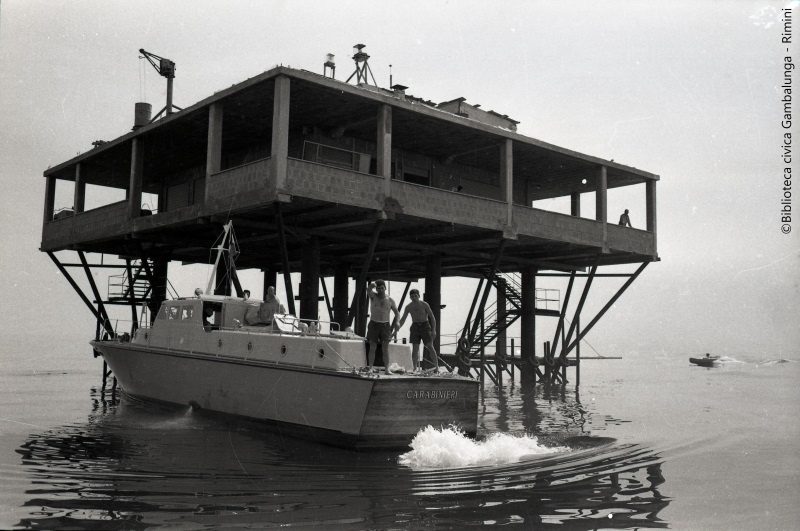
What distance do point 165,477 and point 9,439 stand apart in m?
5.89

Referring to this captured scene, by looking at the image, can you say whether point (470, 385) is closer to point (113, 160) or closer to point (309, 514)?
point (309, 514)

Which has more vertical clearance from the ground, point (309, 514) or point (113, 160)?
point (113, 160)

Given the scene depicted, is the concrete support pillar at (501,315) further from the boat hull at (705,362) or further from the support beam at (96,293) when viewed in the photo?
the boat hull at (705,362)

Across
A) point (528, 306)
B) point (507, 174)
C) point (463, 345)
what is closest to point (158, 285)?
point (463, 345)

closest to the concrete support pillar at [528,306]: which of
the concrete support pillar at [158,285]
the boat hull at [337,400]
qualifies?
the concrete support pillar at [158,285]

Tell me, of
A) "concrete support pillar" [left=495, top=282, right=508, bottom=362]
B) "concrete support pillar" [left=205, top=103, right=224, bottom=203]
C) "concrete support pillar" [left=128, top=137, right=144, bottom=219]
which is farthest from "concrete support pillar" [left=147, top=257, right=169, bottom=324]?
"concrete support pillar" [left=495, top=282, right=508, bottom=362]

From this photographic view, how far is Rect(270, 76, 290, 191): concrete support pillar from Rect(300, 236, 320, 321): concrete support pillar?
4.76 meters

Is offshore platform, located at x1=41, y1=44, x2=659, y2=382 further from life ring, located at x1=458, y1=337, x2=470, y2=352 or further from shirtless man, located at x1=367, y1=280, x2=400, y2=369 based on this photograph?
shirtless man, located at x1=367, y1=280, x2=400, y2=369

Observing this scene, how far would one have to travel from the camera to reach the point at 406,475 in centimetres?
1142

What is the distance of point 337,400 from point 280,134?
25.9ft

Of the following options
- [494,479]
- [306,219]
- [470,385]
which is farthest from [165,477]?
[306,219]

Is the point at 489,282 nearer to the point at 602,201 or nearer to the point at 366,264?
the point at 602,201

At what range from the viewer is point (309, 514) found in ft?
29.0

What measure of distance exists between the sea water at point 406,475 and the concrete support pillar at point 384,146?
7058 mm
